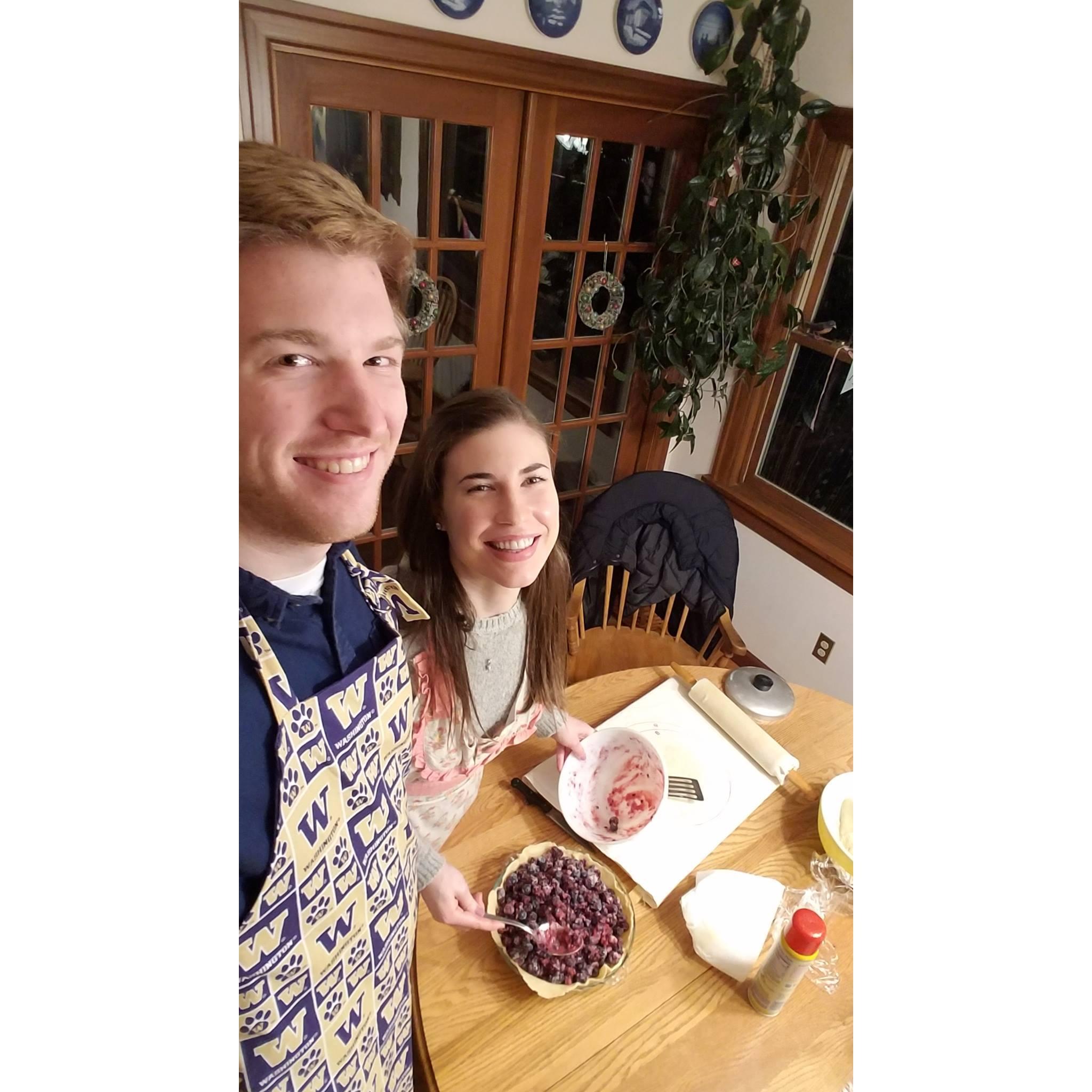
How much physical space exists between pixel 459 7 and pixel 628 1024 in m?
1.65

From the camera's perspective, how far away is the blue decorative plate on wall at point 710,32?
4.42 ft

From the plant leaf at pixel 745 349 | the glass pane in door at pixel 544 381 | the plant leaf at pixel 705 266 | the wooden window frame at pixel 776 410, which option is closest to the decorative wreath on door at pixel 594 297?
the glass pane in door at pixel 544 381

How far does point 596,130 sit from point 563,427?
75cm

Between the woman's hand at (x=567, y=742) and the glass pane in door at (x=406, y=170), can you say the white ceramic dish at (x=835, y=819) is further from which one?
the glass pane in door at (x=406, y=170)

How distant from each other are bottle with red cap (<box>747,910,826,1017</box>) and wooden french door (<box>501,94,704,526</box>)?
129 cm

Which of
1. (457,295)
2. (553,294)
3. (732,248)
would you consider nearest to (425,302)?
(457,295)

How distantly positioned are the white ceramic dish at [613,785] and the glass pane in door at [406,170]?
1.05 m

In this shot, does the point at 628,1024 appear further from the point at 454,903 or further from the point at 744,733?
the point at 744,733

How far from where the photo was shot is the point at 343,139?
1.18 metres
